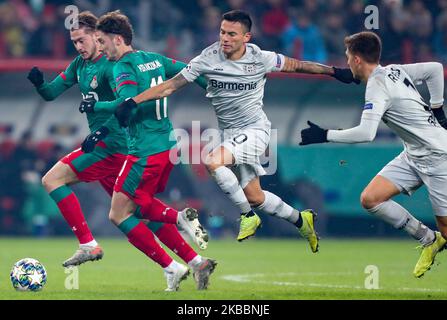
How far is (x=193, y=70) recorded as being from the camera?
1081cm

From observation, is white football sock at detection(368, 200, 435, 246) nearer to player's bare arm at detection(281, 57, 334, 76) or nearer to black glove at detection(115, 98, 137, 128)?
player's bare arm at detection(281, 57, 334, 76)

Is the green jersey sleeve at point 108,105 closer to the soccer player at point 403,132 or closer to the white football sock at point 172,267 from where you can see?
the white football sock at point 172,267

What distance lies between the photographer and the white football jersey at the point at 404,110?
10.1 meters

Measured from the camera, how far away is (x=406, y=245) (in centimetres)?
1780

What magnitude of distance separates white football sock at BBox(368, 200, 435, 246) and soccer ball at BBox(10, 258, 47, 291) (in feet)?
10.1

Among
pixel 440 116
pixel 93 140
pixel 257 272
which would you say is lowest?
pixel 257 272

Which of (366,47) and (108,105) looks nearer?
(366,47)

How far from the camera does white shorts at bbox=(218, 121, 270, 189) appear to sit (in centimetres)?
1094

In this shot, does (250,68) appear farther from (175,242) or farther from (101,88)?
(175,242)

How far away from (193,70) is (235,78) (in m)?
0.42

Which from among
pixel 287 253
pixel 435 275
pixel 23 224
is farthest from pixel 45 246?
pixel 435 275

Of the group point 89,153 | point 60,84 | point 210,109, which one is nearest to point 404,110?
point 89,153

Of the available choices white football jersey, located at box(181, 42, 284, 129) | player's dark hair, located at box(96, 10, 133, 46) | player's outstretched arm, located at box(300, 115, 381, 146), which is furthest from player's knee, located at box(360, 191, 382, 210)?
player's dark hair, located at box(96, 10, 133, 46)
